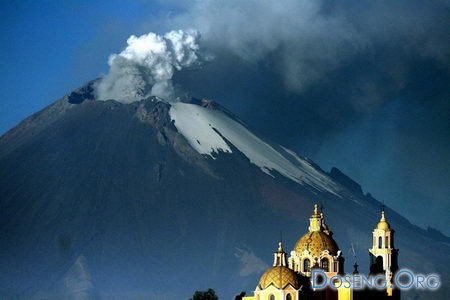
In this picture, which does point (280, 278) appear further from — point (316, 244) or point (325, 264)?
point (316, 244)

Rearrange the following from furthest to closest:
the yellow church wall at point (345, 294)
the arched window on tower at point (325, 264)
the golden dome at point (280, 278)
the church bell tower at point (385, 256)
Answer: the church bell tower at point (385, 256)
the arched window on tower at point (325, 264)
the yellow church wall at point (345, 294)
the golden dome at point (280, 278)

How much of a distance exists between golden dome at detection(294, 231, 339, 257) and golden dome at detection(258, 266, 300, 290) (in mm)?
4619

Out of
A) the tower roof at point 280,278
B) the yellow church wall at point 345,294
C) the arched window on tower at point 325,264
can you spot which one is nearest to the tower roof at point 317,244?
the arched window on tower at point 325,264

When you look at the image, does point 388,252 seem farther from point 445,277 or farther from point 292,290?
point 445,277

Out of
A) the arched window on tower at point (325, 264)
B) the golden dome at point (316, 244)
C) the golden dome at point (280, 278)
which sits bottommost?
the golden dome at point (280, 278)

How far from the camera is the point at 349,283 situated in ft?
326

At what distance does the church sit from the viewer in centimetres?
9694

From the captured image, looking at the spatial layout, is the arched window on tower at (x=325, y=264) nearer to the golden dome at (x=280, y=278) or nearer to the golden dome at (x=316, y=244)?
the golden dome at (x=316, y=244)

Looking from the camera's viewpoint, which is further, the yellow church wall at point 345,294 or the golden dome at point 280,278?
the yellow church wall at point 345,294

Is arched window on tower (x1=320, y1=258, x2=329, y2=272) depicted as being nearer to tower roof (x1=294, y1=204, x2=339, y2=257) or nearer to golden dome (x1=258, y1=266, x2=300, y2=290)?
tower roof (x1=294, y1=204, x2=339, y2=257)

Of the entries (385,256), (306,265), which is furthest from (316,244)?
(385,256)

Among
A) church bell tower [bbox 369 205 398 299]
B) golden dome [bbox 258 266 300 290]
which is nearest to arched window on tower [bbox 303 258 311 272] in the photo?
golden dome [bbox 258 266 300 290]

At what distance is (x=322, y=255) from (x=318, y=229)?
401cm

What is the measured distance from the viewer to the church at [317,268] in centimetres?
9694
